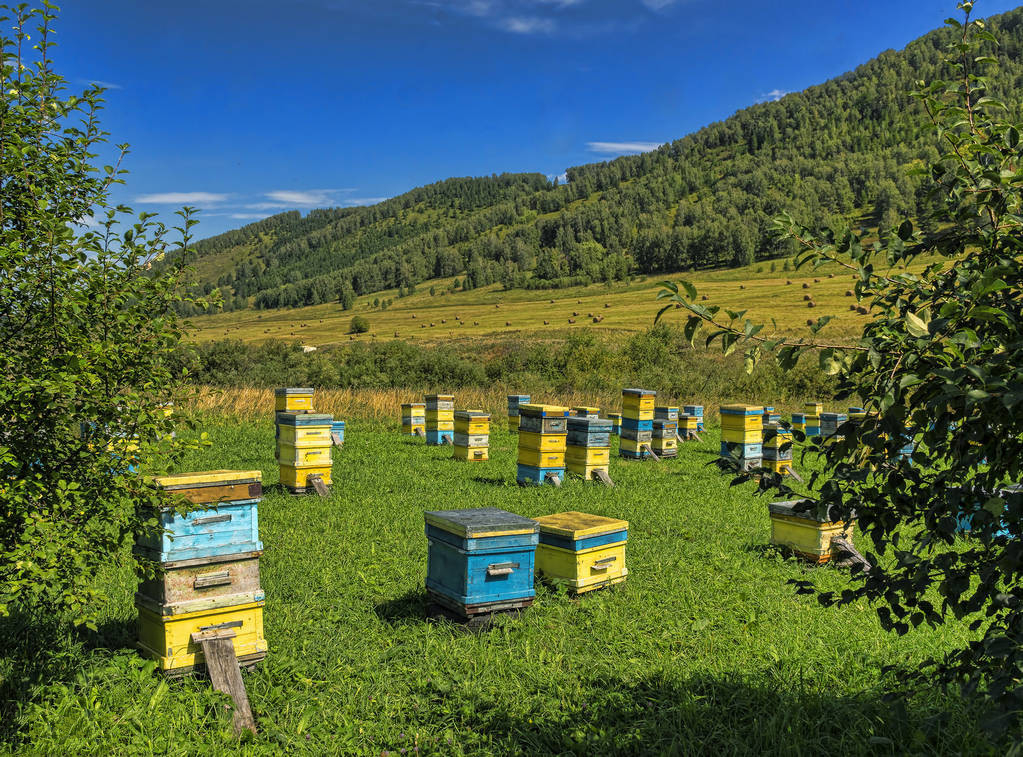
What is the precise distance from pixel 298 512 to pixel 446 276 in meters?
151

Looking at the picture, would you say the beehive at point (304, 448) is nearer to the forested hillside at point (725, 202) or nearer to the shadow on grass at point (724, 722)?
the shadow on grass at point (724, 722)

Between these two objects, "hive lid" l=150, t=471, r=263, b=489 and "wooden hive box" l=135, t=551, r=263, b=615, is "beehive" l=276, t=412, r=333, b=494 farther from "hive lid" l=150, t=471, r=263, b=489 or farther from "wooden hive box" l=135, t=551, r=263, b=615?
"wooden hive box" l=135, t=551, r=263, b=615

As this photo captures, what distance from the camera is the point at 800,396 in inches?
1294

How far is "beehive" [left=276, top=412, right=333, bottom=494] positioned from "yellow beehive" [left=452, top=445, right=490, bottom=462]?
14.4 feet

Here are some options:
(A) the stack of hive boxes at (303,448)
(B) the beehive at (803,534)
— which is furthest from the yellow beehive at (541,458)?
(B) the beehive at (803,534)

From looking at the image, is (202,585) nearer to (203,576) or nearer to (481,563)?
(203,576)

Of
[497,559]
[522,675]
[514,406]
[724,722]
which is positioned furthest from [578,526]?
[514,406]

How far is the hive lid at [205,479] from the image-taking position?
477cm

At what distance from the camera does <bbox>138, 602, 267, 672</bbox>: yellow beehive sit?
481 centimetres

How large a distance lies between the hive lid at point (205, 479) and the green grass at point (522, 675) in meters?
1.30

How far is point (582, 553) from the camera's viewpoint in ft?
22.0

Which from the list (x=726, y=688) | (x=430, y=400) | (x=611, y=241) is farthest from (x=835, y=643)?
(x=611, y=241)

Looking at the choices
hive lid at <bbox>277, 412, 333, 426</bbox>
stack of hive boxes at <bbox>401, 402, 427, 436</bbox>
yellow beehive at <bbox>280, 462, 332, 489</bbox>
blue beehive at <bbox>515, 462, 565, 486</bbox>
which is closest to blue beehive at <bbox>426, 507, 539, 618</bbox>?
hive lid at <bbox>277, 412, 333, 426</bbox>

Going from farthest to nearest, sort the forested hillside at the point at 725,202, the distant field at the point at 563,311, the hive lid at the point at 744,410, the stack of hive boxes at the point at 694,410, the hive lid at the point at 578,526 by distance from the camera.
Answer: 1. the forested hillside at the point at 725,202
2. the distant field at the point at 563,311
3. the stack of hive boxes at the point at 694,410
4. the hive lid at the point at 744,410
5. the hive lid at the point at 578,526
